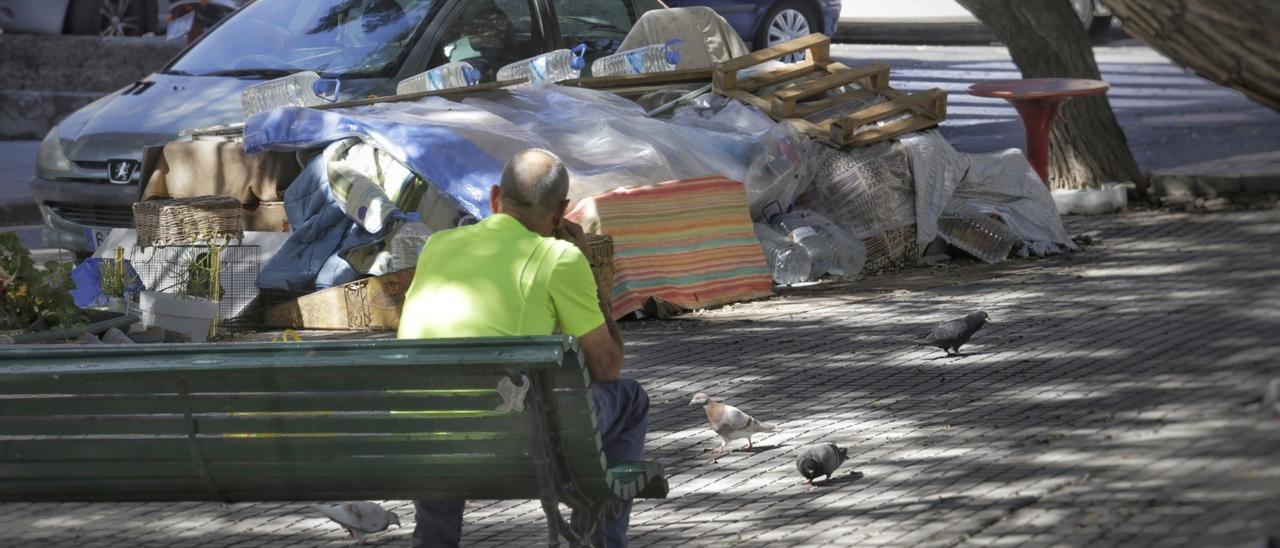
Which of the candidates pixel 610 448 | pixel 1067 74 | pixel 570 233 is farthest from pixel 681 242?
pixel 610 448

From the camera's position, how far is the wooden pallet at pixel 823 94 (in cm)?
1088

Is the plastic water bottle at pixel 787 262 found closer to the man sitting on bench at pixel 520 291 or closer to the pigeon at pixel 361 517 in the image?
the pigeon at pixel 361 517

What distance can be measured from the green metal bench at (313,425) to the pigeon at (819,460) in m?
1.33

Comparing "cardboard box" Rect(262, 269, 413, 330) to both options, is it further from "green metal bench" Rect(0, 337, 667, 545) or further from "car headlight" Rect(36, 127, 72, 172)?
"green metal bench" Rect(0, 337, 667, 545)

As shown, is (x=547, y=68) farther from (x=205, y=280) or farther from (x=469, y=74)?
(x=205, y=280)

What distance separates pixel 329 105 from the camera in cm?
986

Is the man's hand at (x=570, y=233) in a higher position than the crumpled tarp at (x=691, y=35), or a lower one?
higher

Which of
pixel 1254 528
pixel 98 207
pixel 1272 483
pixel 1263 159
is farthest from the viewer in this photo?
pixel 1263 159

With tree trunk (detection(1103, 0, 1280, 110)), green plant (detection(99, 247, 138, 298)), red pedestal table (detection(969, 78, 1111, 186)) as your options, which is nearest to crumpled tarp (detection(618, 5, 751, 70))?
red pedestal table (detection(969, 78, 1111, 186))

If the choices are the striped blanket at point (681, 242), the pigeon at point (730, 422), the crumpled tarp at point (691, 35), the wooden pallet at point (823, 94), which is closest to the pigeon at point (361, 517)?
the pigeon at point (730, 422)

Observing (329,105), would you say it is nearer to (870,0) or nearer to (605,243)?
(605,243)

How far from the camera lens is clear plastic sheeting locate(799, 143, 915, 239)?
1067 cm

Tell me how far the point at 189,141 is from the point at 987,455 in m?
5.40

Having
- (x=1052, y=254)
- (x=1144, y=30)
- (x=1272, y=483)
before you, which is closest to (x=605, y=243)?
(x=1052, y=254)
